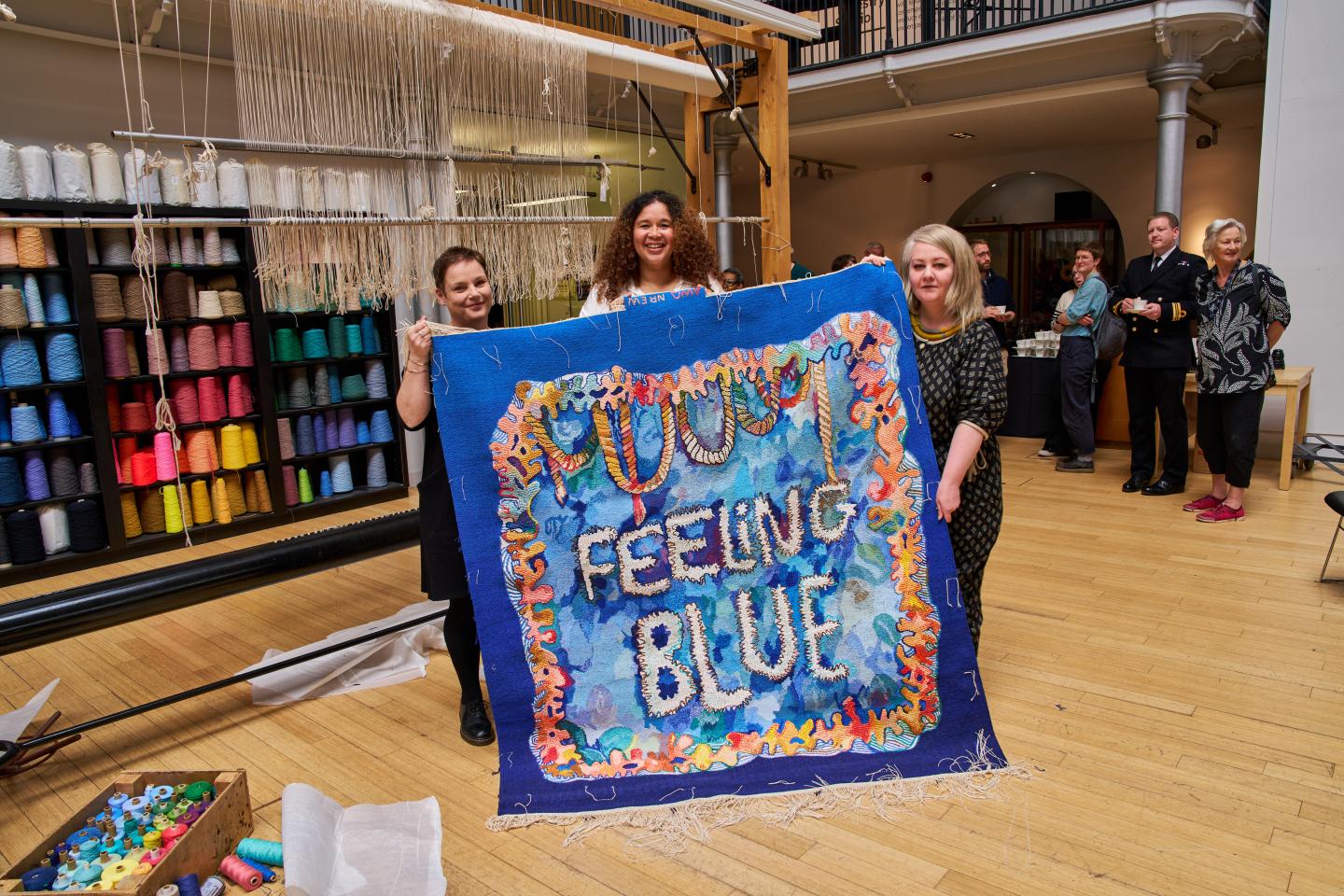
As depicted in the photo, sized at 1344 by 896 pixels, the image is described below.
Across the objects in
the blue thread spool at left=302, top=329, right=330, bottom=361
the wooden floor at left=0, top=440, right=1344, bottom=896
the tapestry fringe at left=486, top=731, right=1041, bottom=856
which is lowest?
the wooden floor at left=0, top=440, right=1344, bottom=896

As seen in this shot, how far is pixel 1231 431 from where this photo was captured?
4445 mm

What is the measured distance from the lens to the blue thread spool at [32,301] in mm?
4250

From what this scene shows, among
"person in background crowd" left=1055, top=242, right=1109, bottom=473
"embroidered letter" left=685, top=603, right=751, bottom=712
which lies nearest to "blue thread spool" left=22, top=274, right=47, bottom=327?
"embroidered letter" left=685, top=603, right=751, bottom=712

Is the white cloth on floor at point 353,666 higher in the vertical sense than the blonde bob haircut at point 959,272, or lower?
lower

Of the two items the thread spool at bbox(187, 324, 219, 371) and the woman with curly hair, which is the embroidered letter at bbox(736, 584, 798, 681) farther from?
the thread spool at bbox(187, 324, 219, 371)

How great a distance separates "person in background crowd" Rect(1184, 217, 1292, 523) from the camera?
4312mm

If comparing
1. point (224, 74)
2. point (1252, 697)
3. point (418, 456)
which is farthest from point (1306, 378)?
point (224, 74)

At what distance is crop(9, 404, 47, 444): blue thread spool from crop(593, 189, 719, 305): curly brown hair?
11.0 ft

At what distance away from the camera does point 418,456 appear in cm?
610

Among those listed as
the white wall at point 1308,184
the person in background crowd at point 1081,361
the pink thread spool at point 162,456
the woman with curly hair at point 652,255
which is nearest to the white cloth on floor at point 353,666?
the woman with curly hair at point 652,255

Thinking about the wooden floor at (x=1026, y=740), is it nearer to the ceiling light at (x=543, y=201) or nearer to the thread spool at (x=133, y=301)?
the thread spool at (x=133, y=301)

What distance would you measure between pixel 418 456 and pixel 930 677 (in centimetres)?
454

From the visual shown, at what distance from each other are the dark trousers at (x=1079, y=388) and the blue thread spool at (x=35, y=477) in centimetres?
586

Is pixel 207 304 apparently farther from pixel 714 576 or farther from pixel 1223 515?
pixel 1223 515
